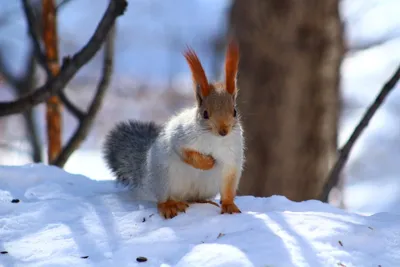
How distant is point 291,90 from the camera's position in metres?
3.86

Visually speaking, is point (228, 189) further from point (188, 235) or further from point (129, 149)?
point (129, 149)

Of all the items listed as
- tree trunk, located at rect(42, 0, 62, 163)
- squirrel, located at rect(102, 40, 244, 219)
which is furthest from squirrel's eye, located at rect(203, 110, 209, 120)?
tree trunk, located at rect(42, 0, 62, 163)

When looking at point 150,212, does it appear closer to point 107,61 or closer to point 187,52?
point 187,52

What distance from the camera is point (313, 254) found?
1547mm

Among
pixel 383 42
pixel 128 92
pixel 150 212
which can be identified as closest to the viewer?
pixel 150 212

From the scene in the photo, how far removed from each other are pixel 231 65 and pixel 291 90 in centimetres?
203

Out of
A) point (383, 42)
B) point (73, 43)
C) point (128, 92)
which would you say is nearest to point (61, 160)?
point (73, 43)

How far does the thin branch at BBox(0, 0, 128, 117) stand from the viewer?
92.6 inches

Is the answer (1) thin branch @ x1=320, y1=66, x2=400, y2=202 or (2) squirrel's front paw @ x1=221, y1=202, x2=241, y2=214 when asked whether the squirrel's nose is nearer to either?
(2) squirrel's front paw @ x1=221, y1=202, x2=241, y2=214

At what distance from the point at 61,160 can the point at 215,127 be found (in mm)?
1377

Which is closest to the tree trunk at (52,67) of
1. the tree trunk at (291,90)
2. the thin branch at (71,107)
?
the thin branch at (71,107)

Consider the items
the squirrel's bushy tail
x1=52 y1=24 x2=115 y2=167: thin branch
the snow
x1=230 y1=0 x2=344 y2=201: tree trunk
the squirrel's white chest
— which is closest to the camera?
the snow

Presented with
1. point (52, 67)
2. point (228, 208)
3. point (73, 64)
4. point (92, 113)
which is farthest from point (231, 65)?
point (52, 67)

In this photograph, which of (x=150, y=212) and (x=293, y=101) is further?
(x=293, y=101)
